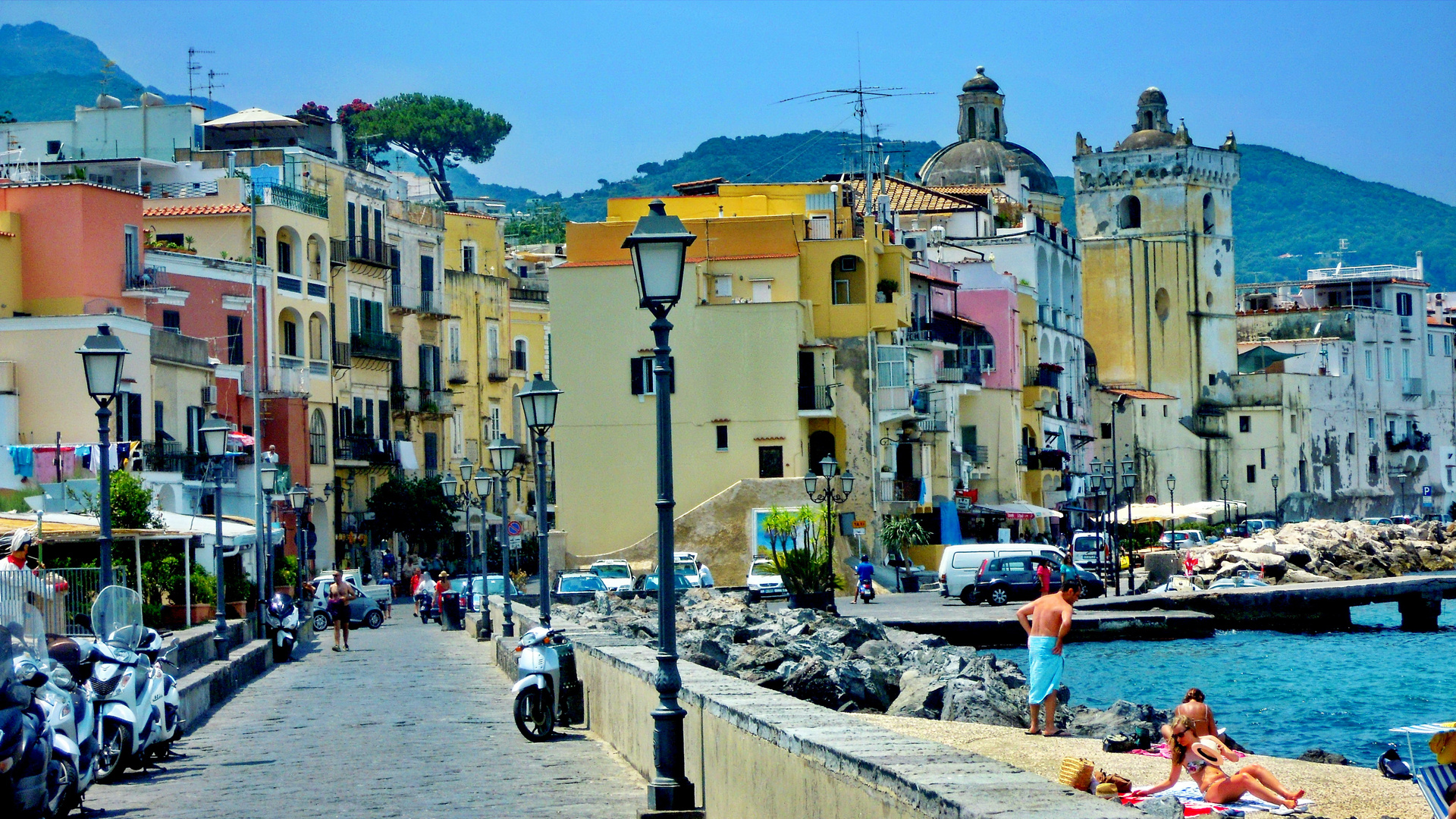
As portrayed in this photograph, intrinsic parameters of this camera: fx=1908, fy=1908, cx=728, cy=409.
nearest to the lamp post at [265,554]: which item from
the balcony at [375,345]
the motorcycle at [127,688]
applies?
the motorcycle at [127,688]

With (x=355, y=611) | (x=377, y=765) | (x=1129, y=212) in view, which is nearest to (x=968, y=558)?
(x=355, y=611)

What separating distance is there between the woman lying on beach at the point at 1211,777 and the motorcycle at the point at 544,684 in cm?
561

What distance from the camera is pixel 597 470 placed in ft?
198

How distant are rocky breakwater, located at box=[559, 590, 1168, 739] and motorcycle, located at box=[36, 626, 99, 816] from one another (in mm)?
9875

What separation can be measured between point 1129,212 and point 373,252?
5233 cm

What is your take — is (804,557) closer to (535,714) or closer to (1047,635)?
(1047,635)

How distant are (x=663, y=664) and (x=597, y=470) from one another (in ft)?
159

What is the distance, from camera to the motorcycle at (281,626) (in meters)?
32.8

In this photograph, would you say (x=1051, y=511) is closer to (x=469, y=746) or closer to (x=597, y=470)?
(x=597, y=470)

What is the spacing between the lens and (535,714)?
17.6m

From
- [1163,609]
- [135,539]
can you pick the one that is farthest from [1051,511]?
[135,539]

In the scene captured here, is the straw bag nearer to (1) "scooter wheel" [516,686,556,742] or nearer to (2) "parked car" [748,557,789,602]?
(1) "scooter wheel" [516,686,556,742]

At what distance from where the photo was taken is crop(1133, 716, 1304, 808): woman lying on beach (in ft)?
47.6

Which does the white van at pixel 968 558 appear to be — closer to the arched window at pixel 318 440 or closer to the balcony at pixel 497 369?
the arched window at pixel 318 440
